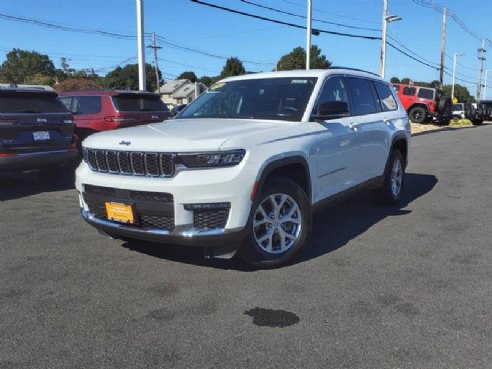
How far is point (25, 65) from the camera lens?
10544 centimetres

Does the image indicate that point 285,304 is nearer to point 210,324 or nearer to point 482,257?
point 210,324

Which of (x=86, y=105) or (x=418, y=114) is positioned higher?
(x=86, y=105)

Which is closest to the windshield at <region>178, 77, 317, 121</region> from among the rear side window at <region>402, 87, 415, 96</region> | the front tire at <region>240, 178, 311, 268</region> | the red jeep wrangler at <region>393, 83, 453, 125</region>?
the front tire at <region>240, 178, 311, 268</region>

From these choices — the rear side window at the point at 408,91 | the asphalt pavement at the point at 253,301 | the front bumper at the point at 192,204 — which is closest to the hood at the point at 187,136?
the front bumper at the point at 192,204

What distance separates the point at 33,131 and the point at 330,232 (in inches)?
199

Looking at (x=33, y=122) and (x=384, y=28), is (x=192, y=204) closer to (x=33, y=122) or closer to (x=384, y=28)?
(x=33, y=122)

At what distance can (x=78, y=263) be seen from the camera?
4.52 m

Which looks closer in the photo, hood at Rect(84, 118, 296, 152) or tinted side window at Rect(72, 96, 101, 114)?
hood at Rect(84, 118, 296, 152)

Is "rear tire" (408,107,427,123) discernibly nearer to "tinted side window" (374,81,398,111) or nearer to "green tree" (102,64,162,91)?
"tinted side window" (374,81,398,111)

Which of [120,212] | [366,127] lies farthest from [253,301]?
[366,127]

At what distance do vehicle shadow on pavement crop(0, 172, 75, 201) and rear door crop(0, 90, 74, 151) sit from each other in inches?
33.7

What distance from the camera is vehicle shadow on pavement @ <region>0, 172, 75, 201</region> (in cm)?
801

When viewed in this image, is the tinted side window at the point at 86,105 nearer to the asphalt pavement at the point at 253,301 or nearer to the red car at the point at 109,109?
the red car at the point at 109,109

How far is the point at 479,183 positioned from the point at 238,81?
18.1ft
